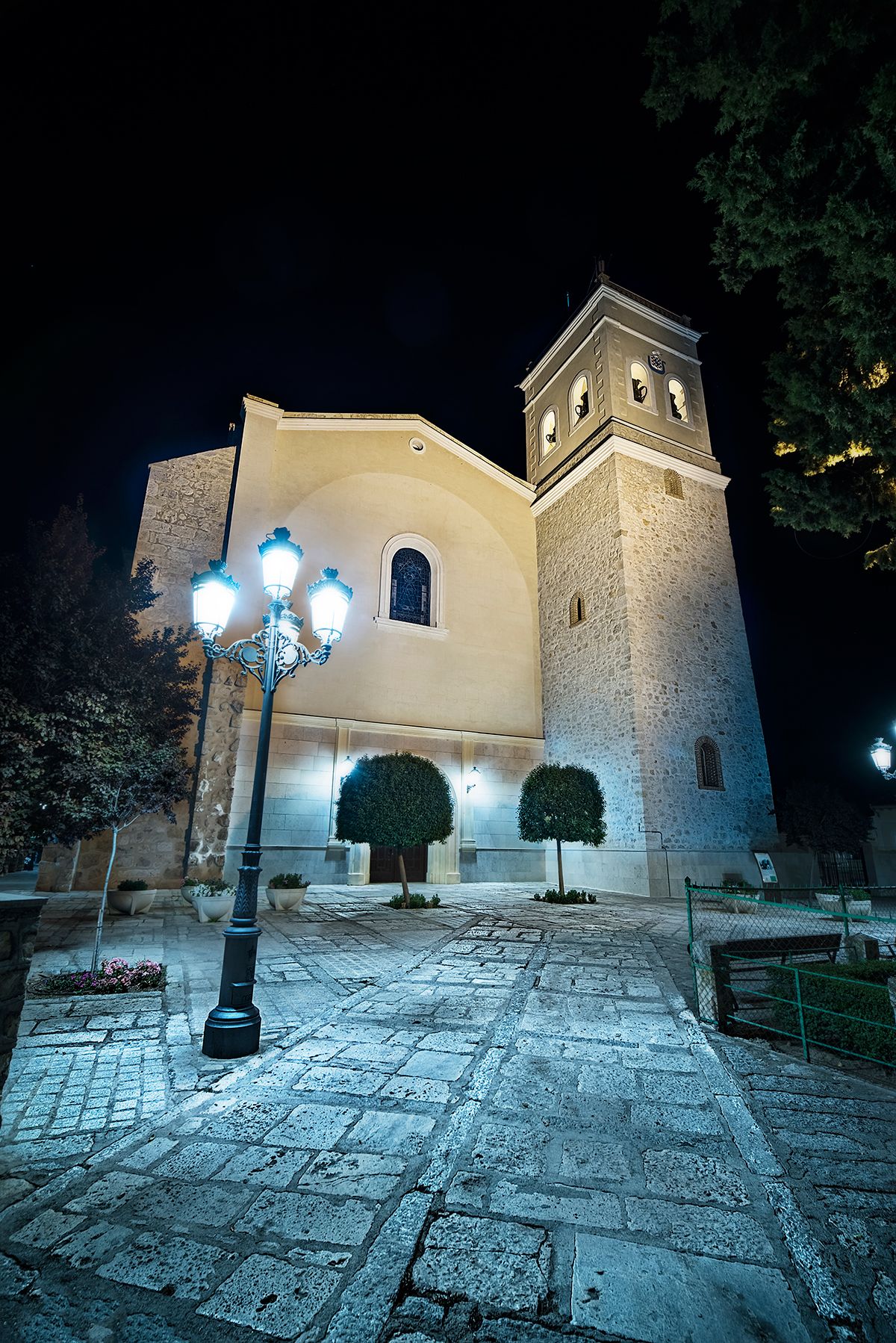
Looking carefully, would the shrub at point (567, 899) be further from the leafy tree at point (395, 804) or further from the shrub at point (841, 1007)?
the shrub at point (841, 1007)

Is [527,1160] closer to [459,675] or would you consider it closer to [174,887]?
[174,887]

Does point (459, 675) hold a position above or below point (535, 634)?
below

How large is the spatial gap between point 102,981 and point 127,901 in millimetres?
5293

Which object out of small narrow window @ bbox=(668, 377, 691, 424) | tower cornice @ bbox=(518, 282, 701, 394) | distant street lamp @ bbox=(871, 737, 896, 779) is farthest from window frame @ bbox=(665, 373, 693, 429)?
distant street lamp @ bbox=(871, 737, 896, 779)

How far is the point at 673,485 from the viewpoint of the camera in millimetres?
16781

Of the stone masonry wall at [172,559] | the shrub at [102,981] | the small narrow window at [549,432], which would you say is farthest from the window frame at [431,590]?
the shrub at [102,981]

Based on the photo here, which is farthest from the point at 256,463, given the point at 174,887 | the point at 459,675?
the point at 174,887

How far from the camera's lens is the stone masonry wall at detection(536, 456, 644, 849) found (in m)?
14.0

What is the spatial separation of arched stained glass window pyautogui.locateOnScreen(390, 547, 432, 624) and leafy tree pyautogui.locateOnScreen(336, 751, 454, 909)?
5363mm

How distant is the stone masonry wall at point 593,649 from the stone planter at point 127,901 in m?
10.2

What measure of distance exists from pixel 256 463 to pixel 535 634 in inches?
369

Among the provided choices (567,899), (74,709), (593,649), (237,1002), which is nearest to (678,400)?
(593,649)

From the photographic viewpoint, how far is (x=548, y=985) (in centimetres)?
536

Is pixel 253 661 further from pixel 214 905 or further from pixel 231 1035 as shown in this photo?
pixel 214 905
